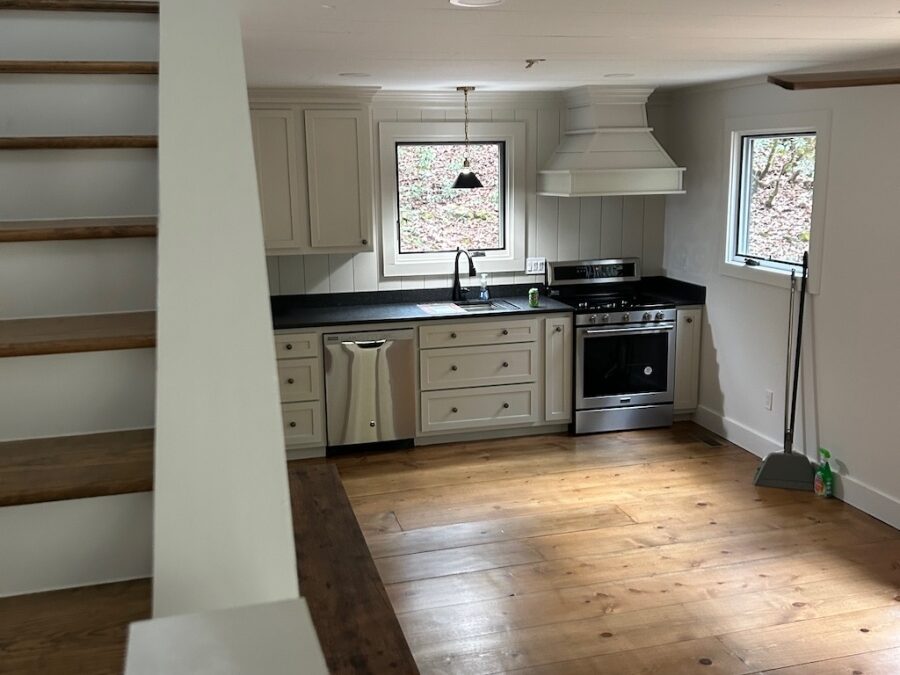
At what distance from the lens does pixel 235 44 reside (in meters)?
1.20

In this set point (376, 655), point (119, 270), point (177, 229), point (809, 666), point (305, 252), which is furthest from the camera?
point (305, 252)

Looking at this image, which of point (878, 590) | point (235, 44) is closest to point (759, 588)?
point (878, 590)

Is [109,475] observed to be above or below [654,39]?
below

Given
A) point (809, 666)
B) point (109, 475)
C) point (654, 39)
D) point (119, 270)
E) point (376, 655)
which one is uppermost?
point (654, 39)

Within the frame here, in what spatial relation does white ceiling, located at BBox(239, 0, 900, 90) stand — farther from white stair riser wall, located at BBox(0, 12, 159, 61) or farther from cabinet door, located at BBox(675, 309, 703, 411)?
cabinet door, located at BBox(675, 309, 703, 411)

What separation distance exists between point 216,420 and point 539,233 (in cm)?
530

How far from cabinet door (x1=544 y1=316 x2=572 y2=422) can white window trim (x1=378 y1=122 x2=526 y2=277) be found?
65cm

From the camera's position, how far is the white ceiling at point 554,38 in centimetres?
267

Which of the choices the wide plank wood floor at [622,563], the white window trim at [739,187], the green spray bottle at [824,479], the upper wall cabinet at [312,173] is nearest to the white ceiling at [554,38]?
the white window trim at [739,187]

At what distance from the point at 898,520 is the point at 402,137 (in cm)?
372

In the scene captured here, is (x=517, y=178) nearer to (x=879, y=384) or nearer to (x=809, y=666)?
(x=879, y=384)

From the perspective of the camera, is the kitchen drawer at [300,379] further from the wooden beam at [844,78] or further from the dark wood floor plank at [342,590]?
the wooden beam at [844,78]

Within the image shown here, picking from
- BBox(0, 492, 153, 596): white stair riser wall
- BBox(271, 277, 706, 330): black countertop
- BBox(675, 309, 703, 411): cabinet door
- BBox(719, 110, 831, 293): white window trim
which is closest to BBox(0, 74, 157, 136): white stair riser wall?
BBox(0, 492, 153, 596): white stair riser wall

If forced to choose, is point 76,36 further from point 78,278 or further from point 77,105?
point 78,278
